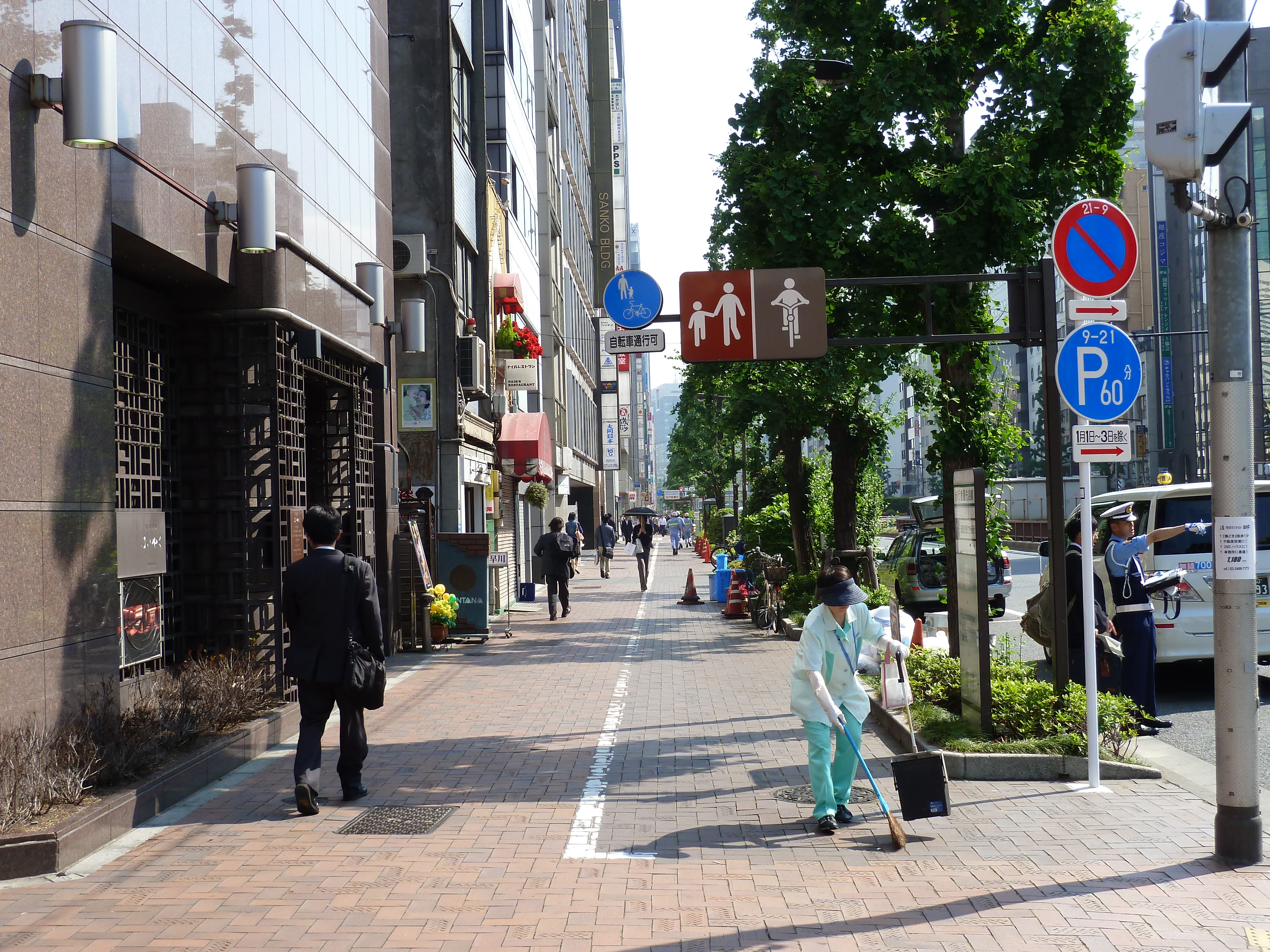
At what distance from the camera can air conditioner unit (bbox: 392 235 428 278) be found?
2086 cm

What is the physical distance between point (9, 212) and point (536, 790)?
493 cm

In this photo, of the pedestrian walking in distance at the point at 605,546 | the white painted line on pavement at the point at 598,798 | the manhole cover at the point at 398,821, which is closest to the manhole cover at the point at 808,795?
the white painted line on pavement at the point at 598,798

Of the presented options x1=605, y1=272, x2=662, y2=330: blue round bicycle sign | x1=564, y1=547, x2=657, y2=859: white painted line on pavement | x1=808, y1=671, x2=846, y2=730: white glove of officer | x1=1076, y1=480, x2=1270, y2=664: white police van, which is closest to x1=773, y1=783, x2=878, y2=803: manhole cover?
x1=808, y1=671, x2=846, y2=730: white glove of officer

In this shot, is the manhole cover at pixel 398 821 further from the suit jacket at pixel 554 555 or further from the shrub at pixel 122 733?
the suit jacket at pixel 554 555

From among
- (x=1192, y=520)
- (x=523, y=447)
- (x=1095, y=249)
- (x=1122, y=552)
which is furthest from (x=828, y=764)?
(x=523, y=447)

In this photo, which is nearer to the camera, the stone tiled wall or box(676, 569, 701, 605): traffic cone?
the stone tiled wall

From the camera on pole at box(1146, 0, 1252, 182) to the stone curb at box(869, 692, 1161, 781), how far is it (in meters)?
4.11

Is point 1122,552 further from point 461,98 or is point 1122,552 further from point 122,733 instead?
point 461,98

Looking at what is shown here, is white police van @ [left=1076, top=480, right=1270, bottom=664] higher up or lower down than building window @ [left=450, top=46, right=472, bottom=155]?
lower down

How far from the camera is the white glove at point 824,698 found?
6.85 m

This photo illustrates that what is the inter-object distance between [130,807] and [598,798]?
2900mm

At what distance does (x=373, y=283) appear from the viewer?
15461 millimetres

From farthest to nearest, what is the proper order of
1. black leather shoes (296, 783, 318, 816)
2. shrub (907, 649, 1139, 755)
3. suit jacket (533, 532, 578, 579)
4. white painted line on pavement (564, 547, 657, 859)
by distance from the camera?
suit jacket (533, 532, 578, 579)
shrub (907, 649, 1139, 755)
black leather shoes (296, 783, 318, 816)
white painted line on pavement (564, 547, 657, 859)

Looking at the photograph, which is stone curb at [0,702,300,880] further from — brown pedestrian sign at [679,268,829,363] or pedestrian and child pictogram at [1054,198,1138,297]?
pedestrian and child pictogram at [1054,198,1138,297]
